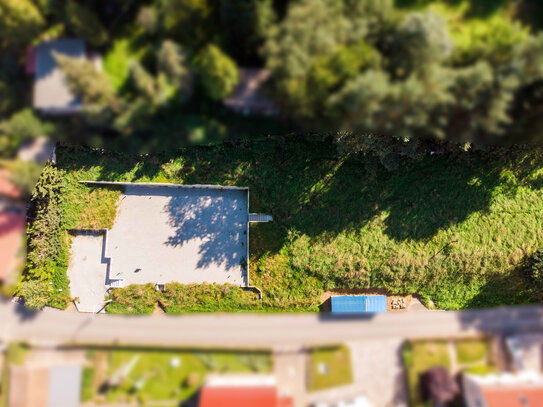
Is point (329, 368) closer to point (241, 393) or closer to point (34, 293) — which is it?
point (241, 393)

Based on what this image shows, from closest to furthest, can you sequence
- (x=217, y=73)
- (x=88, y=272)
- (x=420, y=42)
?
(x=420, y=42)
(x=217, y=73)
(x=88, y=272)

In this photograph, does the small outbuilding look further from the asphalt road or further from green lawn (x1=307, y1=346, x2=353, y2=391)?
green lawn (x1=307, y1=346, x2=353, y2=391)

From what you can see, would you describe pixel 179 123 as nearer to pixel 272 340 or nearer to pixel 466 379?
pixel 272 340

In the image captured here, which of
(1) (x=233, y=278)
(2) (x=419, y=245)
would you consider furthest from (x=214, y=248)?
(2) (x=419, y=245)

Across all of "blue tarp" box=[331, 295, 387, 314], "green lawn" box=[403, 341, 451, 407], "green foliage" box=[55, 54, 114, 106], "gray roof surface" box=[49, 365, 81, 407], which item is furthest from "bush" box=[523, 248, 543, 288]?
"gray roof surface" box=[49, 365, 81, 407]

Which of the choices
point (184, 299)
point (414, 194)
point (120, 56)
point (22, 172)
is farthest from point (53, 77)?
point (414, 194)

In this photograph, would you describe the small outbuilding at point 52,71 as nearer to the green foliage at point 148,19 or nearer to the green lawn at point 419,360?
the green foliage at point 148,19

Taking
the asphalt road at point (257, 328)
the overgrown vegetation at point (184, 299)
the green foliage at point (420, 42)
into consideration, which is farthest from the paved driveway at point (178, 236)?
the green foliage at point (420, 42)
